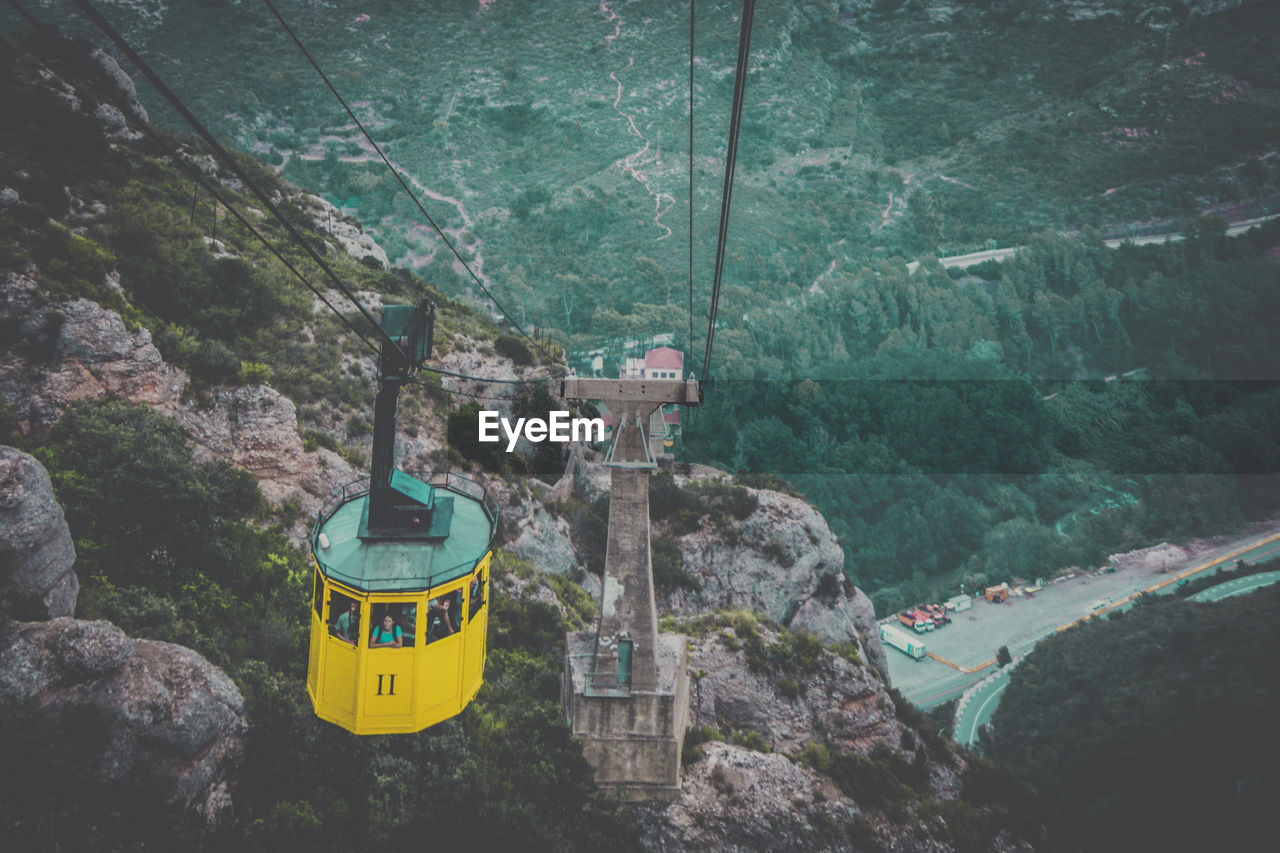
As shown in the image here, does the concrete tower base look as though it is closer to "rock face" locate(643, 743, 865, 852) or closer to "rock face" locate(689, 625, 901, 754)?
"rock face" locate(643, 743, 865, 852)

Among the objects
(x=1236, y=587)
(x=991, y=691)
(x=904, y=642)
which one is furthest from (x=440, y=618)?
(x=1236, y=587)

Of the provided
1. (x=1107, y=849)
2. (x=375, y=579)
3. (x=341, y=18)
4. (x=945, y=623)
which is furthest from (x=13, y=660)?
(x=341, y=18)

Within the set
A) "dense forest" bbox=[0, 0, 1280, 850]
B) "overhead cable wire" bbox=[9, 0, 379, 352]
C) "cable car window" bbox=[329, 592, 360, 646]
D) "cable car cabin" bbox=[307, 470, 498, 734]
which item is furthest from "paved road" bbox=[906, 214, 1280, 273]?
"cable car window" bbox=[329, 592, 360, 646]

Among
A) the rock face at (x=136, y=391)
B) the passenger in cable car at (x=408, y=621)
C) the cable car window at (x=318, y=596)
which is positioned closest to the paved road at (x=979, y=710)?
the rock face at (x=136, y=391)

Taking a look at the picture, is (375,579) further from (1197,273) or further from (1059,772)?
(1197,273)

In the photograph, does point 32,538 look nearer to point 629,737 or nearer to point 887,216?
point 629,737

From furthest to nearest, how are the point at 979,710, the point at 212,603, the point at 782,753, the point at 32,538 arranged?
the point at 979,710
the point at 782,753
the point at 212,603
the point at 32,538

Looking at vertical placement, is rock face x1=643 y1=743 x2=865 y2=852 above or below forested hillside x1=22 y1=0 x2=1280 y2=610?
below
